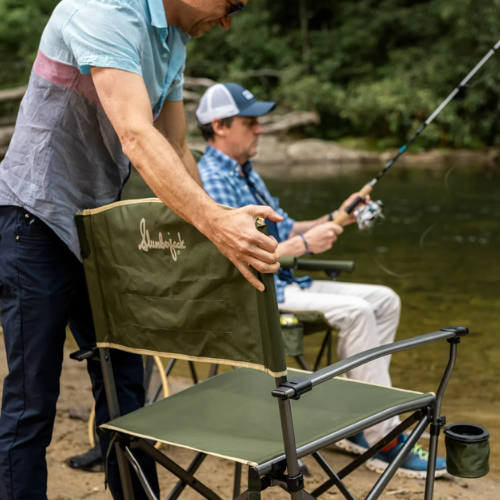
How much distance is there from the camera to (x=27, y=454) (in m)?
1.61

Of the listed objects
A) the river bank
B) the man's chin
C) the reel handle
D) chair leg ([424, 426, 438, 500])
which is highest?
the man's chin

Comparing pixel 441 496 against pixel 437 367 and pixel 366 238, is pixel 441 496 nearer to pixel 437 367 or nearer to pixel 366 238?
pixel 437 367

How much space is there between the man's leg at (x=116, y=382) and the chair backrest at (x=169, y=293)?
0.52ft

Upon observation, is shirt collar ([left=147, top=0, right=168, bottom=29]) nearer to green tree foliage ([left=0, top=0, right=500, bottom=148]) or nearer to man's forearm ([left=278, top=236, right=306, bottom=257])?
man's forearm ([left=278, top=236, right=306, bottom=257])

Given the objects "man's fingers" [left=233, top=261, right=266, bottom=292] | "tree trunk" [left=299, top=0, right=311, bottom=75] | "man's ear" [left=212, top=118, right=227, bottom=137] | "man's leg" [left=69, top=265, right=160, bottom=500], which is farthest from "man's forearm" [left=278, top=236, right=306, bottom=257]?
"tree trunk" [left=299, top=0, right=311, bottom=75]

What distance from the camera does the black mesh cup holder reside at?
1.47 m

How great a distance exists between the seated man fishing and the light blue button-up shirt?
107cm

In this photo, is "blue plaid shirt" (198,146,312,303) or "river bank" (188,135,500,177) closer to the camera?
"blue plaid shirt" (198,146,312,303)

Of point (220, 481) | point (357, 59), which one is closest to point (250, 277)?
point (220, 481)

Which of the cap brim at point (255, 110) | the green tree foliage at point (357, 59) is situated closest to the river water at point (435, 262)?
the cap brim at point (255, 110)

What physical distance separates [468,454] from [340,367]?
0.41m

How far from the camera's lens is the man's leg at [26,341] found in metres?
1.59

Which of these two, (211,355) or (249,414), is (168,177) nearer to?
(211,355)

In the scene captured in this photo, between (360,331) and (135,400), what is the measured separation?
1.10 meters
